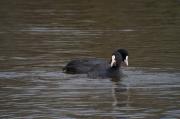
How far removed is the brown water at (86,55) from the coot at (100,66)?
13.6 inches

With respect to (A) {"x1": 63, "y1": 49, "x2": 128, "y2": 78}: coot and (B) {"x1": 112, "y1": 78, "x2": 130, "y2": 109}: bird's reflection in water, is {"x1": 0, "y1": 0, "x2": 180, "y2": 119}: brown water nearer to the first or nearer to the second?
(B) {"x1": 112, "y1": 78, "x2": 130, "y2": 109}: bird's reflection in water

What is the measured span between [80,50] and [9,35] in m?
4.09

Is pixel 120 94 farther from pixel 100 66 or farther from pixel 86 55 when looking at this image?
pixel 86 55

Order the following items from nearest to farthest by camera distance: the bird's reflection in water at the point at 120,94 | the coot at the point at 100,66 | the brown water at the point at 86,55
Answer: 1. the brown water at the point at 86,55
2. the bird's reflection in water at the point at 120,94
3. the coot at the point at 100,66

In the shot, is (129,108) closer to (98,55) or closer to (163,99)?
(163,99)

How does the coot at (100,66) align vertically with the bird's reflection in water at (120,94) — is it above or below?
Answer: above

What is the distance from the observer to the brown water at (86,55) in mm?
17844

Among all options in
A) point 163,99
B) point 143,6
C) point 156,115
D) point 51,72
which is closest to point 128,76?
point 51,72

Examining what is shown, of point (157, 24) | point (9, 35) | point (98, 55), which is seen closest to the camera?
point (98, 55)

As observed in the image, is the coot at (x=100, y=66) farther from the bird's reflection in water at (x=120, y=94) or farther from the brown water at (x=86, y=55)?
the bird's reflection in water at (x=120, y=94)

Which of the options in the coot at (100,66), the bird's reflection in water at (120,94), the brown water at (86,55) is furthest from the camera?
the coot at (100,66)

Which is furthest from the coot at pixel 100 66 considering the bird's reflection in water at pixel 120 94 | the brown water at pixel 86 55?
the bird's reflection in water at pixel 120 94

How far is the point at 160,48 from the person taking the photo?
25.7 m

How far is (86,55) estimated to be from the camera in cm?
2506
